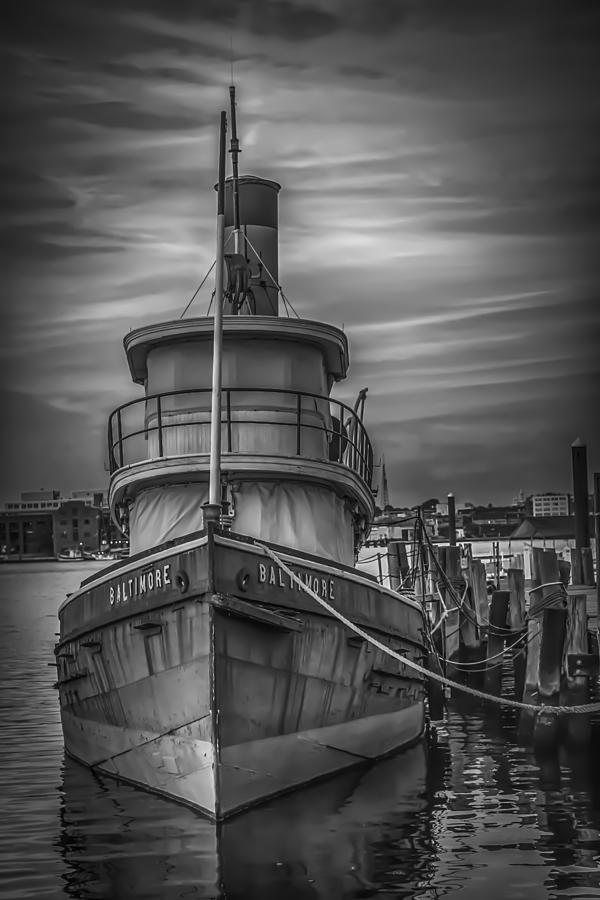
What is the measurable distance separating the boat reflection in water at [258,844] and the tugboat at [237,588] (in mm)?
292

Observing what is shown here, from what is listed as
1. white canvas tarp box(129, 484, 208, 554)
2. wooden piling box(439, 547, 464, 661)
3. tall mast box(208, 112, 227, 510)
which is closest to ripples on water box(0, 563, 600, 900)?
white canvas tarp box(129, 484, 208, 554)

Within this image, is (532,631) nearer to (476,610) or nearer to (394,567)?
(476,610)

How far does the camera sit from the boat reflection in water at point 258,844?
1053 cm

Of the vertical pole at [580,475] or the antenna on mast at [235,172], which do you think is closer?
the antenna on mast at [235,172]

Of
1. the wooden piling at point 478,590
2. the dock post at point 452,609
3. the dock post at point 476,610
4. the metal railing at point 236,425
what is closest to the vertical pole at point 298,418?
the metal railing at point 236,425

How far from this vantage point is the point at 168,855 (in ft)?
37.4

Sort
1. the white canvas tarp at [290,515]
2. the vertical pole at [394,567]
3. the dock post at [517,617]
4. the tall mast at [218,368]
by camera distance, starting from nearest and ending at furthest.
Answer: the tall mast at [218,368] → the white canvas tarp at [290,515] → the dock post at [517,617] → the vertical pole at [394,567]

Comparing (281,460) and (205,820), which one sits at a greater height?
(281,460)

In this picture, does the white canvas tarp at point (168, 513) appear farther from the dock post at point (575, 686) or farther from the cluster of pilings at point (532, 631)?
the dock post at point (575, 686)

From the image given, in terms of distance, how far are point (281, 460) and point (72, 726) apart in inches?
191

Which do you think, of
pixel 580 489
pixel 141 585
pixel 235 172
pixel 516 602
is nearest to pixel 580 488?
pixel 580 489

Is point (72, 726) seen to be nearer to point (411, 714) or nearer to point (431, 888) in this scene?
point (411, 714)

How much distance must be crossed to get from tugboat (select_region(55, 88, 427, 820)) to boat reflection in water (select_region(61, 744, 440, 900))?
29 centimetres

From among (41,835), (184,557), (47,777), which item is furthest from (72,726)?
(184,557)
